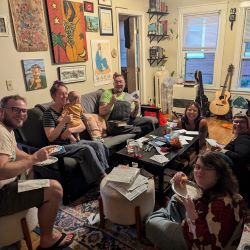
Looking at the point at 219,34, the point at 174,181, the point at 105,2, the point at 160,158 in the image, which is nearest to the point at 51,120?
the point at 160,158

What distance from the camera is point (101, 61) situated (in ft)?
12.1

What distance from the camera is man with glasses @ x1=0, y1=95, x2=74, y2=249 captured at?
1.47 meters

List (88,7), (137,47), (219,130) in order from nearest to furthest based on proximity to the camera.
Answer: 1. (88,7)
2. (219,130)
3. (137,47)

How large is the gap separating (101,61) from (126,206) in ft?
8.53

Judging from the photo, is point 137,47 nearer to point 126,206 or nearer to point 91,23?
point 91,23

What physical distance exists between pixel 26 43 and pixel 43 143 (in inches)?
46.6

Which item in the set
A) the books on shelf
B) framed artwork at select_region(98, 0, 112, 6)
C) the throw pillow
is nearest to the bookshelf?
framed artwork at select_region(98, 0, 112, 6)

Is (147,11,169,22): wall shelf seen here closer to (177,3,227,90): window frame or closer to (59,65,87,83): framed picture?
(177,3,227,90): window frame

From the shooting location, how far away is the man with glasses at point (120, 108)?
3.12 meters

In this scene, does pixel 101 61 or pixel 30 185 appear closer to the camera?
pixel 30 185

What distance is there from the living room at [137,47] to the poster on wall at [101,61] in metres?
0.02

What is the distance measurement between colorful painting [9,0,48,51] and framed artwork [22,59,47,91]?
15 cm

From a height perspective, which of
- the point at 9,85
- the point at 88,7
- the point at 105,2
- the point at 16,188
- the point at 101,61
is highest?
the point at 105,2

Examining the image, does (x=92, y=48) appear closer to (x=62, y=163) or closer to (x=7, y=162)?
(x=62, y=163)
